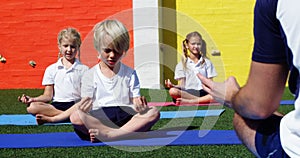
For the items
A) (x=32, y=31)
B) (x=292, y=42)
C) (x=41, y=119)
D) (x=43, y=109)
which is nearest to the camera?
(x=292, y=42)

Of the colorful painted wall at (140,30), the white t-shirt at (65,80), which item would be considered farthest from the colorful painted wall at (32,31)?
the white t-shirt at (65,80)

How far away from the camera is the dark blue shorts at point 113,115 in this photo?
16.3ft

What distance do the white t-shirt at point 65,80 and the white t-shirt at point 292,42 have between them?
14.9 ft

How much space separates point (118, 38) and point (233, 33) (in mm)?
6387

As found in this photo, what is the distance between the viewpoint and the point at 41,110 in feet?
20.5

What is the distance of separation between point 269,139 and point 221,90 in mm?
243

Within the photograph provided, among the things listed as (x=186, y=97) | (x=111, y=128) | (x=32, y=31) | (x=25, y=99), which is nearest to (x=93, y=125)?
(x=111, y=128)

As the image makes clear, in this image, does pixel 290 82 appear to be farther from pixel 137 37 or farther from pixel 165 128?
pixel 137 37

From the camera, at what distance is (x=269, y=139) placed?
2.10m

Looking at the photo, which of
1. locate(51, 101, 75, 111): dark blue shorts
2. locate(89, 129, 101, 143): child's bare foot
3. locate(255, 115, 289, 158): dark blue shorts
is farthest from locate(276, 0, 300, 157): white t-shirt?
locate(51, 101, 75, 111): dark blue shorts

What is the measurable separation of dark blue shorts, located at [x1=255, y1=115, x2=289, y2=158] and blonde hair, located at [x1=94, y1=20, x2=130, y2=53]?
2.80 meters

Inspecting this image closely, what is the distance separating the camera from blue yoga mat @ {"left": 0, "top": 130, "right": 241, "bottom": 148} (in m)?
4.52

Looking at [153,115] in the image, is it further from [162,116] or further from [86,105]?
[162,116]

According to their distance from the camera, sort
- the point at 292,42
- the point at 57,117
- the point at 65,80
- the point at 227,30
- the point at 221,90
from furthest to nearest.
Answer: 1. the point at 227,30
2. the point at 65,80
3. the point at 57,117
4. the point at 221,90
5. the point at 292,42
